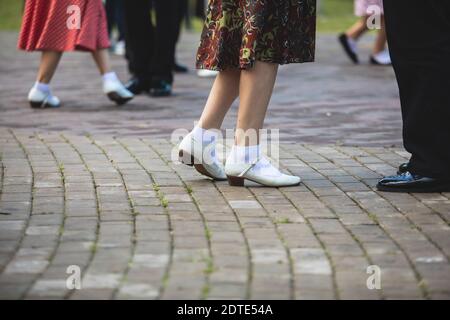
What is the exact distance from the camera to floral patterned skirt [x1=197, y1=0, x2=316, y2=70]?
5.09 m

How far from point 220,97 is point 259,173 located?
0.45m

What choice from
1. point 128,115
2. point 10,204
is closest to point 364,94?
point 128,115

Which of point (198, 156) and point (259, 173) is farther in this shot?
point (198, 156)

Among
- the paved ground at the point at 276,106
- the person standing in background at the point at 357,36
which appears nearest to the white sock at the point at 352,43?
the person standing in background at the point at 357,36

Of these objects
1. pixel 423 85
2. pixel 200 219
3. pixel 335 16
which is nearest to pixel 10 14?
pixel 335 16

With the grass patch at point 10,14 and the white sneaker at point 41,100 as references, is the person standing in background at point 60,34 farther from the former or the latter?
the grass patch at point 10,14

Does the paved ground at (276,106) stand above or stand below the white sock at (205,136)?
below

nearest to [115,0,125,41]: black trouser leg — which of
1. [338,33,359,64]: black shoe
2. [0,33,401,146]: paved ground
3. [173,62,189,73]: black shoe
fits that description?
[0,33,401,146]: paved ground

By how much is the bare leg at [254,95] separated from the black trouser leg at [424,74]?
610 mm

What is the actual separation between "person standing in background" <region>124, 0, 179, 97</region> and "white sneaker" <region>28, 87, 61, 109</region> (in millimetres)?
942

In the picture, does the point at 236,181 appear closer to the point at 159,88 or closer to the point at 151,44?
the point at 159,88

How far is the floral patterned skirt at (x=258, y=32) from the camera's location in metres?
5.09

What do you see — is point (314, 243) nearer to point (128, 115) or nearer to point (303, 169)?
point (303, 169)

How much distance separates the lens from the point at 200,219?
4.53 meters
